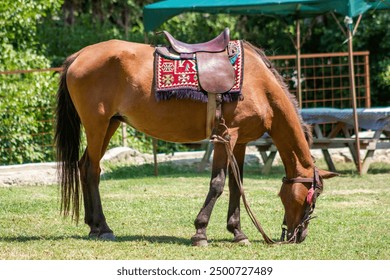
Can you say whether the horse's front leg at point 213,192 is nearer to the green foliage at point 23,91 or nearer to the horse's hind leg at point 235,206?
the horse's hind leg at point 235,206

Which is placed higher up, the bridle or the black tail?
the black tail

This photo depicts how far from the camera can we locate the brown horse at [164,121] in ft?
24.9

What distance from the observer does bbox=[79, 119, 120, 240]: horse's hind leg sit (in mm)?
7871

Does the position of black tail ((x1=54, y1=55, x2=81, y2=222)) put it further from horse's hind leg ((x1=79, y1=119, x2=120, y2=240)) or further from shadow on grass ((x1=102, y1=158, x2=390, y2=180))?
shadow on grass ((x1=102, y1=158, x2=390, y2=180))

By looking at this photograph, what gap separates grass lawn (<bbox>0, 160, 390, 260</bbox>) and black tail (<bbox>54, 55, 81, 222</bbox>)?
1.44 feet

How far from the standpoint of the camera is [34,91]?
44.4 ft

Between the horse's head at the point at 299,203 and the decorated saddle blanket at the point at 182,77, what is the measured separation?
2.92 ft

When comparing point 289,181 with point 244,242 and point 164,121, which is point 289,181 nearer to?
point 244,242

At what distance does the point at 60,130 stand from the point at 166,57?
1.23 meters

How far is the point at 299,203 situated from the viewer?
24.8ft

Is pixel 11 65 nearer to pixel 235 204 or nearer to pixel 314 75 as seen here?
pixel 314 75

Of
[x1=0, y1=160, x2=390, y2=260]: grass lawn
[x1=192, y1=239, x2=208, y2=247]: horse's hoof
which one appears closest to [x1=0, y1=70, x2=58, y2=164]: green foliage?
[x1=0, y1=160, x2=390, y2=260]: grass lawn

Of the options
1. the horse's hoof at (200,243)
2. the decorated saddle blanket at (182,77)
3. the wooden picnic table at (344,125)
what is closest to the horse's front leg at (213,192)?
the horse's hoof at (200,243)

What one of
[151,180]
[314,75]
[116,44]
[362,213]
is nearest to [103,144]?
[116,44]
